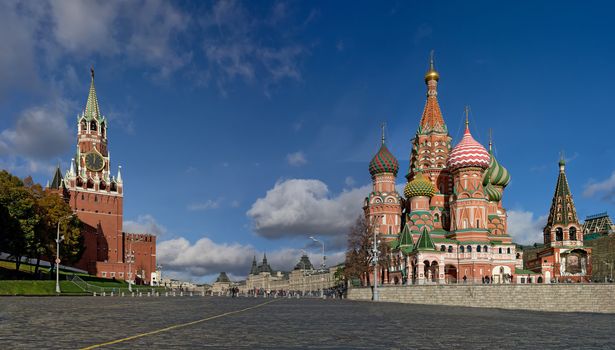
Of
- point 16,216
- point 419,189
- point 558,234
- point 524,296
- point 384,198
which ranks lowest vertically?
point 524,296

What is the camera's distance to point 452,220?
8112 centimetres

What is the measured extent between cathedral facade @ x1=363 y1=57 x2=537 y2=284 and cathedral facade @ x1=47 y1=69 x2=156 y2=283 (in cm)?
4805

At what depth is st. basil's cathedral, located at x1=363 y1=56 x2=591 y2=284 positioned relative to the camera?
7625 cm

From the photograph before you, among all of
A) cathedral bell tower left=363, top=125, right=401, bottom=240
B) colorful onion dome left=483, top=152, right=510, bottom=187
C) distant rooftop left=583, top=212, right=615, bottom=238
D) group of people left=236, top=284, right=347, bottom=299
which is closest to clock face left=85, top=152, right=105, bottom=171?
group of people left=236, top=284, right=347, bottom=299

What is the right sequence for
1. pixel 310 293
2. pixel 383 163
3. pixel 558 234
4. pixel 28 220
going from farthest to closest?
pixel 310 293
pixel 383 163
pixel 558 234
pixel 28 220

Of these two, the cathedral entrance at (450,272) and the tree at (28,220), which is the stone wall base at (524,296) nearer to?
the cathedral entrance at (450,272)

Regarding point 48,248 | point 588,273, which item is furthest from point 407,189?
point 48,248

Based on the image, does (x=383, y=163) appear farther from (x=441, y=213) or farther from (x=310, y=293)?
(x=310, y=293)

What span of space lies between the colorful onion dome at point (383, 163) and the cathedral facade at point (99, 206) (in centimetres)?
4656

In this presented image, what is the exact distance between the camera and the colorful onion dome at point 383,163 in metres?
90.2

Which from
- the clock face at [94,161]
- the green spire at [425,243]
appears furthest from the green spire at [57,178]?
the green spire at [425,243]

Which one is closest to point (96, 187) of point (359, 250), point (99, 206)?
point (99, 206)

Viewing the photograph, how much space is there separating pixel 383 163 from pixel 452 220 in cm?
1539

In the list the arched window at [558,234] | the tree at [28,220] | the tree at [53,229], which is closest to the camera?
the tree at [28,220]
